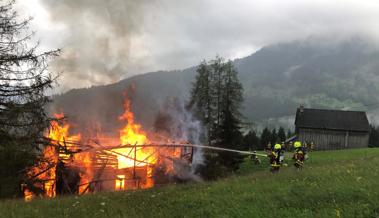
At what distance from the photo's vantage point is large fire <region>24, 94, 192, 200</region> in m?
22.6

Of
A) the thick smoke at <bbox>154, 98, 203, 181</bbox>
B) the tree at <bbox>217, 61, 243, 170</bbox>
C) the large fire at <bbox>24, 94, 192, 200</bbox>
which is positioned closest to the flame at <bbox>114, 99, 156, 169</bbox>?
the large fire at <bbox>24, 94, 192, 200</bbox>

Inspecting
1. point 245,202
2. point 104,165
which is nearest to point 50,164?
point 104,165

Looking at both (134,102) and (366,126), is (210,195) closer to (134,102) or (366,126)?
(134,102)

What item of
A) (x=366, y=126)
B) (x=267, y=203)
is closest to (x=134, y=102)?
(x=267, y=203)

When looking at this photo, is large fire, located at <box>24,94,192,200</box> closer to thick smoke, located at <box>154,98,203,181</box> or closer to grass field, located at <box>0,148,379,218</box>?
thick smoke, located at <box>154,98,203,181</box>

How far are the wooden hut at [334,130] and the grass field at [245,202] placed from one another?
54433 mm

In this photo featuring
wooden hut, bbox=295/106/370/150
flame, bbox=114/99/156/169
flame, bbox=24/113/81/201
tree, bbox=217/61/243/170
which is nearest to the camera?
flame, bbox=24/113/81/201

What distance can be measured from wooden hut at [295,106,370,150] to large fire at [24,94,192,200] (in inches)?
1678

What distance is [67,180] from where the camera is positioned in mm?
23781

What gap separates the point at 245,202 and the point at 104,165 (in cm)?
1529

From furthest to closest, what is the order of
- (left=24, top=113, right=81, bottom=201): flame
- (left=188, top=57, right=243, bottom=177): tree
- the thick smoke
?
(left=188, top=57, right=243, bottom=177): tree, the thick smoke, (left=24, top=113, right=81, bottom=201): flame

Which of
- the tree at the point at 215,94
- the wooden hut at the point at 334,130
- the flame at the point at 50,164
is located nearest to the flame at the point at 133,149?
the flame at the point at 50,164

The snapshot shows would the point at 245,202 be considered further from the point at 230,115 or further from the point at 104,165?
the point at 230,115

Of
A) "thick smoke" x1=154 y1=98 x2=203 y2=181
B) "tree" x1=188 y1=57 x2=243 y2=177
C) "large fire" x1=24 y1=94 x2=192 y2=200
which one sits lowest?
"large fire" x1=24 y1=94 x2=192 y2=200
